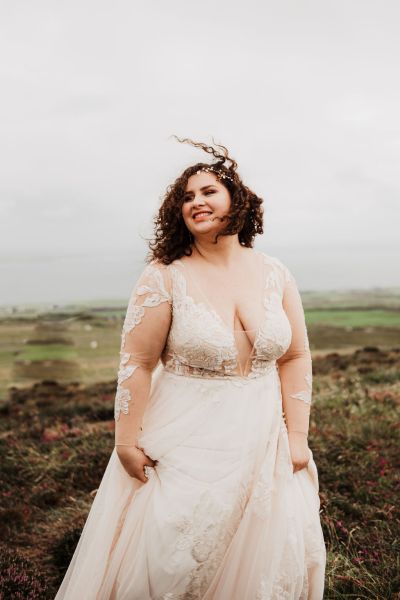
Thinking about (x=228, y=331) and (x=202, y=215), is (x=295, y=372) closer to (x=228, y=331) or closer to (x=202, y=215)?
(x=228, y=331)

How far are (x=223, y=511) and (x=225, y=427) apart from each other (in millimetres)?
462

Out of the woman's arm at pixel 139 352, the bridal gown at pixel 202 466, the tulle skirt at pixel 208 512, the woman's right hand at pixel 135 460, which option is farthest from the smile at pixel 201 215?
the woman's right hand at pixel 135 460

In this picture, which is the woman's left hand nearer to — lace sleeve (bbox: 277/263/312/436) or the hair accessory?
lace sleeve (bbox: 277/263/312/436)

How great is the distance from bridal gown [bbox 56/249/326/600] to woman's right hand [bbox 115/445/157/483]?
4cm

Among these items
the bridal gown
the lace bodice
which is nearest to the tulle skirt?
the bridal gown

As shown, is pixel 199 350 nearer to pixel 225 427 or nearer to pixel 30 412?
pixel 225 427

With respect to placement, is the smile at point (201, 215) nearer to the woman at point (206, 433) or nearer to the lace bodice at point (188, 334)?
the woman at point (206, 433)

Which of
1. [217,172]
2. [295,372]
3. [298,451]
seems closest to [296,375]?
[295,372]

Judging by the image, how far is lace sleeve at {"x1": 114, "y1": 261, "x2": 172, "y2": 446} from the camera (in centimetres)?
314

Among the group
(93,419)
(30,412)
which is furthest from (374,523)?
(30,412)

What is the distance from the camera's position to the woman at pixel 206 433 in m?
2.98

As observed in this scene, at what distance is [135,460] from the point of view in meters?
3.19

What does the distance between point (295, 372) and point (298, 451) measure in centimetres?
50

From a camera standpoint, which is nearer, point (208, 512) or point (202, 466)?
point (208, 512)
